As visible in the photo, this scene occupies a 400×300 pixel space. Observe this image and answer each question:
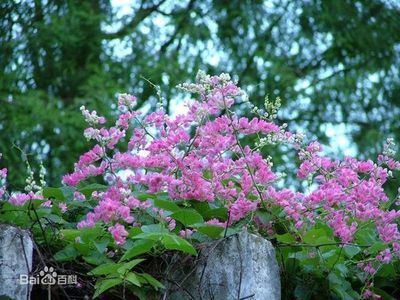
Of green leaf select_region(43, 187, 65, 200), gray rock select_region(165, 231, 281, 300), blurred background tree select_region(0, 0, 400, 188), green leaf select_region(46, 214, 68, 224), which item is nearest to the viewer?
gray rock select_region(165, 231, 281, 300)

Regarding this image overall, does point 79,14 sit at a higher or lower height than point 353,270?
higher

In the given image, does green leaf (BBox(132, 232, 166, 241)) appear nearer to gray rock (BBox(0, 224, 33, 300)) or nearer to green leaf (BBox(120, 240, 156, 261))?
green leaf (BBox(120, 240, 156, 261))

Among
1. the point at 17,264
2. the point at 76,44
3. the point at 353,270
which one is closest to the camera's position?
the point at 17,264

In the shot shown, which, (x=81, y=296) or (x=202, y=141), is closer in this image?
(x=81, y=296)

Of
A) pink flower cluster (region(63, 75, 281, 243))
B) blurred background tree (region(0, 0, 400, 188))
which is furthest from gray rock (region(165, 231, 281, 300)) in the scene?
blurred background tree (region(0, 0, 400, 188))

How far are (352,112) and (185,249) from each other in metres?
7.02

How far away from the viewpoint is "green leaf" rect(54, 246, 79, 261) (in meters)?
2.25

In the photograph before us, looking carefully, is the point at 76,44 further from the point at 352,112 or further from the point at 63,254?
the point at 63,254

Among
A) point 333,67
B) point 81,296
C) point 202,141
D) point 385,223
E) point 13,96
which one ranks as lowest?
point 81,296

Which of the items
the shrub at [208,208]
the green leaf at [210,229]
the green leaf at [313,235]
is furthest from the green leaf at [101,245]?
the green leaf at [313,235]

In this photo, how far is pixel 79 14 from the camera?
27.7 feet

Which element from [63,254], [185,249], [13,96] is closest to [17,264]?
[63,254]

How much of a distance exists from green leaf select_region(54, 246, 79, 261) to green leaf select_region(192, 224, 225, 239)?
29cm

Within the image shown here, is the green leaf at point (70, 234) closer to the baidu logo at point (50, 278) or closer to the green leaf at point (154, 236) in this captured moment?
the baidu logo at point (50, 278)
